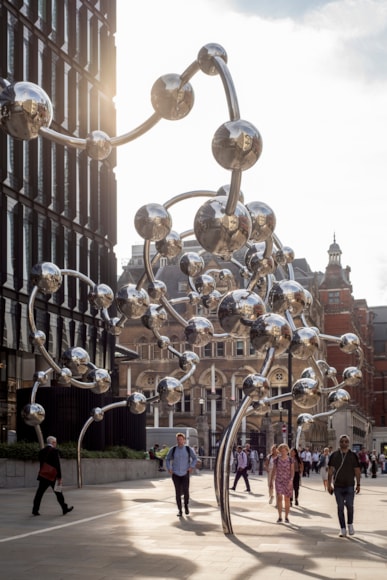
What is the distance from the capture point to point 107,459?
34.7 metres

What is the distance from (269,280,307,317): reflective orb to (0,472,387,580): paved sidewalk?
3482 mm

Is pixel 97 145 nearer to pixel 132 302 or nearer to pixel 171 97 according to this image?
pixel 171 97

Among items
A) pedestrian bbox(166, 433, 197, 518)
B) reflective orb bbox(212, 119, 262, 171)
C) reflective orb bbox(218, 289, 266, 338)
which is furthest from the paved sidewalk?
reflective orb bbox(212, 119, 262, 171)

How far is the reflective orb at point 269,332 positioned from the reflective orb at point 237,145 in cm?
431

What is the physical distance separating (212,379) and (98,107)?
152 feet

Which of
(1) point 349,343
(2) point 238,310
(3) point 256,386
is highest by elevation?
(1) point 349,343

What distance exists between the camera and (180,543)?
558 inches

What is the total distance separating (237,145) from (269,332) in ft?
14.9

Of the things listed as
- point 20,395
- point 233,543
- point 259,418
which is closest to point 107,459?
point 20,395

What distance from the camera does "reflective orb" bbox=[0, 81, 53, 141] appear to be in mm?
7711

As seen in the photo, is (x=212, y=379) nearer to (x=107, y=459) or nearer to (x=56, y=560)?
(x=107, y=459)

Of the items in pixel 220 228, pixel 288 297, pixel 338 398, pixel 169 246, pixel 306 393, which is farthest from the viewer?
pixel 338 398

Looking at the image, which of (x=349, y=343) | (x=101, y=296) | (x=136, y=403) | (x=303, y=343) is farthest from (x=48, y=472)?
(x=349, y=343)

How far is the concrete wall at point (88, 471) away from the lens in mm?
29091
